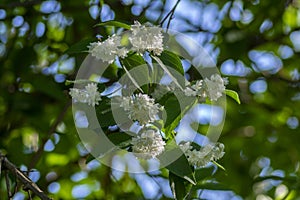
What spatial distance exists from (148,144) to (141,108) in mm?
51

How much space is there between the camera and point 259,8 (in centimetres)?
196

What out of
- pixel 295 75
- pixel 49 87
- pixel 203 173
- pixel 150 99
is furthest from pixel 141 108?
pixel 295 75

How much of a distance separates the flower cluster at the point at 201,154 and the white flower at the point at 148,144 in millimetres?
58

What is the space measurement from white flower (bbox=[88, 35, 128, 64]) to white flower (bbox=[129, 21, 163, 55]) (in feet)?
0.07

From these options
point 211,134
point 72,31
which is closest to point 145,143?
point 211,134

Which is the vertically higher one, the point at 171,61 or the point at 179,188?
the point at 171,61

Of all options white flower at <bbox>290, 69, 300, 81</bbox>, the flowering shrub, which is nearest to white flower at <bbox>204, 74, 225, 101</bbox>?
the flowering shrub

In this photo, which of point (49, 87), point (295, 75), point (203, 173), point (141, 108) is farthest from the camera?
point (295, 75)

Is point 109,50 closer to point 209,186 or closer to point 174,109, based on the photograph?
point 174,109

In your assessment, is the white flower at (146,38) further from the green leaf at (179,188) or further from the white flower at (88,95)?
the green leaf at (179,188)

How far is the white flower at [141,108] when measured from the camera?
3.05 ft

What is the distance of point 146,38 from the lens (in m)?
0.96

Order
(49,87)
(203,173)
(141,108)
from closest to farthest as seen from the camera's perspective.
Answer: (141,108), (203,173), (49,87)

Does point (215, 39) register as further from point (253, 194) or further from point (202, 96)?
point (202, 96)
